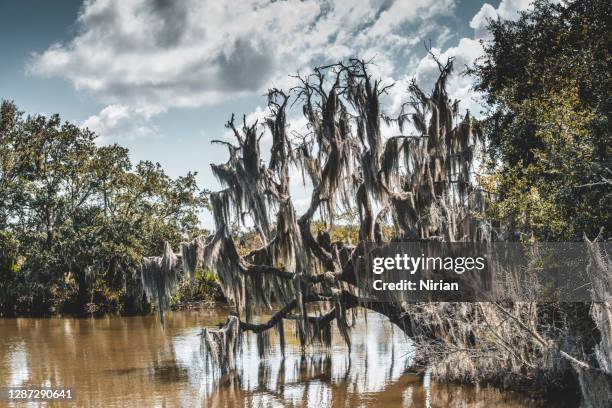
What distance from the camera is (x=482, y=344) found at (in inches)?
464

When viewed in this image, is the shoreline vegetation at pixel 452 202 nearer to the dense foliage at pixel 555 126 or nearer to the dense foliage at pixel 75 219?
the dense foliage at pixel 555 126

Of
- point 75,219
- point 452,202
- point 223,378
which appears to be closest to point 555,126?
point 452,202

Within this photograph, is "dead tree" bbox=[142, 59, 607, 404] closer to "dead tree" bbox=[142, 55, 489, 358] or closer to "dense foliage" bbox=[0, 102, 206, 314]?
"dead tree" bbox=[142, 55, 489, 358]

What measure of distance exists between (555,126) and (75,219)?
2397 centimetres

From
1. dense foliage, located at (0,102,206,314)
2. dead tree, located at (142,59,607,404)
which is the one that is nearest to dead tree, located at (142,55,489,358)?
dead tree, located at (142,59,607,404)

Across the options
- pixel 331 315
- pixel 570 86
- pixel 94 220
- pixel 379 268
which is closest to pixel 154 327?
pixel 94 220

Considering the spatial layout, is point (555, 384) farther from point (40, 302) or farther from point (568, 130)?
point (40, 302)

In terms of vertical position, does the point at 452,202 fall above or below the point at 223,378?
above

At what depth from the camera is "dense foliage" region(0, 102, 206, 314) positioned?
28.1 m

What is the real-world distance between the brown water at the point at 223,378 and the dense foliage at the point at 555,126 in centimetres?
356

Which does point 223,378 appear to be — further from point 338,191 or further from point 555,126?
point 555,126

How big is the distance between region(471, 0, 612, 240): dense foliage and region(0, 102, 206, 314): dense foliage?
19.1 metres

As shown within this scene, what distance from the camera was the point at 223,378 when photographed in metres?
13.4

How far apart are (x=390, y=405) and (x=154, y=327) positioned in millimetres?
14667
